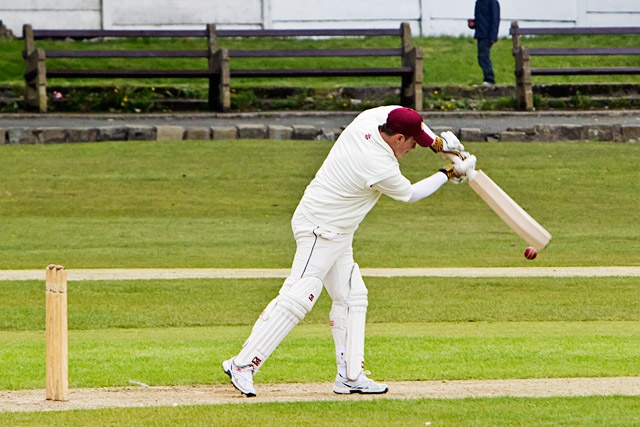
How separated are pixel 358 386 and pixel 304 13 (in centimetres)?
2427

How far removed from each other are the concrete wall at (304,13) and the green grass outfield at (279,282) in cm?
842

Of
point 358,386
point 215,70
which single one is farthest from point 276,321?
point 215,70

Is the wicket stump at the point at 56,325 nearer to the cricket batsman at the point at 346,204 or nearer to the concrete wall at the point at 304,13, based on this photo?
the cricket batsman at the point at 346,204

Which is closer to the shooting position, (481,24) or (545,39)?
(481,24)

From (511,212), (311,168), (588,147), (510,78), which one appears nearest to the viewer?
(511,212)

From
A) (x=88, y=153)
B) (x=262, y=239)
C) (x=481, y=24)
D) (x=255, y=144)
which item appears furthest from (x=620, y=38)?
(x=262, y=239)

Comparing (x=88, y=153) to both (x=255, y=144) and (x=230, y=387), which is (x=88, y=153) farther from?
(x=230, y=387)

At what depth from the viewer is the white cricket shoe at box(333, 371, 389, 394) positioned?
793cm

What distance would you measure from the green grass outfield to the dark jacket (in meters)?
4.28

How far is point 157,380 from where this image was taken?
8477 millimetres

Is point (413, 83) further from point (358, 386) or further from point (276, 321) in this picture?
point (276, 321)

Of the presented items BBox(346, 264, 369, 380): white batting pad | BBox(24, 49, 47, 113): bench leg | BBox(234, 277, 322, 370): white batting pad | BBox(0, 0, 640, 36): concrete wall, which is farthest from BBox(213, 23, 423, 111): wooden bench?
BBox(234, 277, 322, 370): white batting pad

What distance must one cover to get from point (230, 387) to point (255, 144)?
15.0 meters

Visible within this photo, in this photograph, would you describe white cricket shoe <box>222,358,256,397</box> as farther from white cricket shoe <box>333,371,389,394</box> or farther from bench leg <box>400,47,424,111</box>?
bench leg <box>400,47,424,111</box>
